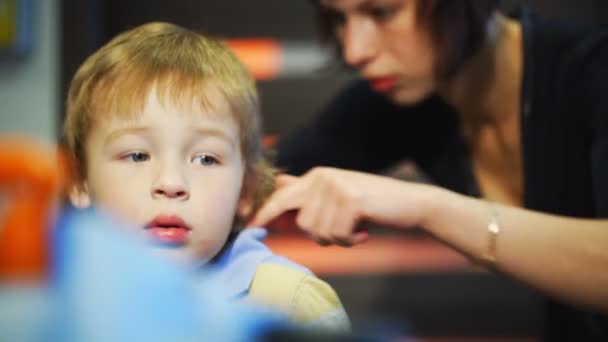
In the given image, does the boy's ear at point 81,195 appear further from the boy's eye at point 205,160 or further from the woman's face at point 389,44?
the woman's face at point 389,44

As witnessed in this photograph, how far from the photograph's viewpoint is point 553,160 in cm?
95

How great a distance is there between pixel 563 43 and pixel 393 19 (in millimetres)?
235

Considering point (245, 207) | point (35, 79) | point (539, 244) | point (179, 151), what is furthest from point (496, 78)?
point (35, 79)

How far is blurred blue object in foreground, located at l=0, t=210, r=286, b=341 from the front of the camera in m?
0.25

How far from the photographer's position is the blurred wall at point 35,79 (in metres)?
1.40

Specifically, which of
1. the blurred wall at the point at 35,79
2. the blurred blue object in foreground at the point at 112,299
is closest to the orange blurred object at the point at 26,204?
the blurred blue object in foreground at the point at 112,299

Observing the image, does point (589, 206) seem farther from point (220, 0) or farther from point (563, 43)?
point (220, 0)

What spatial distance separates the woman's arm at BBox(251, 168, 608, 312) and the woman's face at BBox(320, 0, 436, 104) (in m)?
0.22

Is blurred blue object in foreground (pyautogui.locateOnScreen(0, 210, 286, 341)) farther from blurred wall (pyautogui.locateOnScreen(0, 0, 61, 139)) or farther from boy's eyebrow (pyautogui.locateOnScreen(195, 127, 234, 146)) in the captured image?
blurred wall (pyautogui.locateOnScreen(0, 0, 61, 139))

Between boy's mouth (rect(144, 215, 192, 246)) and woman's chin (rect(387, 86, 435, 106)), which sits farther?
woman's chin (rect(387, 86, 435, 106))

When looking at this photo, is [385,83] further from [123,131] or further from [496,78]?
[123,131]

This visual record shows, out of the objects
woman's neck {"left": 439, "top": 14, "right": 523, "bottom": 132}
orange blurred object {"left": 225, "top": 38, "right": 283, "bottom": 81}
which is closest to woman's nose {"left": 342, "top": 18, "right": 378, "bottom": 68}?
woman's neck {"left": 439, "top": 14, "right": 523, "bottom": 132}

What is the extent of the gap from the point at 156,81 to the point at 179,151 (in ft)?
0.25

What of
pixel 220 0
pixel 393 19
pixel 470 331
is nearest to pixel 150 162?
pixel 393 19
